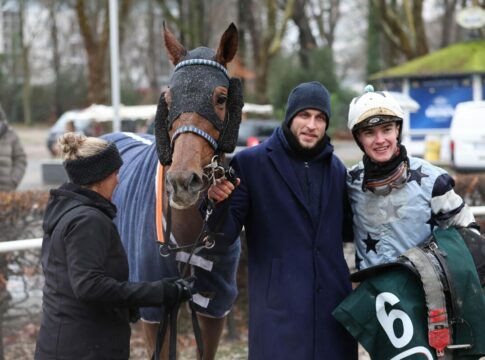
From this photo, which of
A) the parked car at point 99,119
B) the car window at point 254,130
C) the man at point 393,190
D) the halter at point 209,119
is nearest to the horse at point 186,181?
the halter at point 209,119

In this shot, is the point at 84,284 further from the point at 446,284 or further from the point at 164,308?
the point at 446,284

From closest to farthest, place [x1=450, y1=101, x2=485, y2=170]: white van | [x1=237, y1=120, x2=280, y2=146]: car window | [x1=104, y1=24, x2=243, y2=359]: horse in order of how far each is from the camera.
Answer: [x1=104, y1=24, x2=243, y2=359]: horse
[x1=450, y1=101, x2=485, y2=170]: white van
[x1=237, y1=120, x2=280, y2=146]: car window

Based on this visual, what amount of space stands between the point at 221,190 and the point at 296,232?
0.43 meters

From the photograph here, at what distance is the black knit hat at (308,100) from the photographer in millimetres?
3271

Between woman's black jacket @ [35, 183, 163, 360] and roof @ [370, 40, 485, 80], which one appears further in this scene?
roof @ [370, 40, 485, 80]

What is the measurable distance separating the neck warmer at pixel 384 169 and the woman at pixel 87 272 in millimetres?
956

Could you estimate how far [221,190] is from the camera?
311cm

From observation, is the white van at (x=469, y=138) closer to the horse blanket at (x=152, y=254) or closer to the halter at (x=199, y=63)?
the horse blanket at (x=152, y=254)

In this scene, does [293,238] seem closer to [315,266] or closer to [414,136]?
[315,266]

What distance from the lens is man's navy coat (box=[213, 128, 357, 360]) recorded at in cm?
331

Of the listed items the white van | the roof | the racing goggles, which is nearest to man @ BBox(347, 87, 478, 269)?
the racing goggles

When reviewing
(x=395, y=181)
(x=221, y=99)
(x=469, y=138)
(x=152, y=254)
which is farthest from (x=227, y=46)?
(x=469, y=138)

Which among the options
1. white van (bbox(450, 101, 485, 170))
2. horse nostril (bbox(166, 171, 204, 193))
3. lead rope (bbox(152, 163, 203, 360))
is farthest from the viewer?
white van (bbox(450, 101, 485, 170))

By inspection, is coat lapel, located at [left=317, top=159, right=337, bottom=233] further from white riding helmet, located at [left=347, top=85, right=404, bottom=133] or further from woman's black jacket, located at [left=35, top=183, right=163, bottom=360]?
woman's black jacket, located at [left=35, top=183, right=163, bottom=360]
